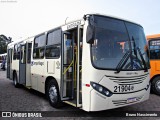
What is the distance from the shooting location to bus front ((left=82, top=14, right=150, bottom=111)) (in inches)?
159

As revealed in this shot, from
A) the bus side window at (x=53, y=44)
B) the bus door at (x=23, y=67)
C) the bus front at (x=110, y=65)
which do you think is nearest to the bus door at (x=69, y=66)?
the bus side window at (x=53, y=44)

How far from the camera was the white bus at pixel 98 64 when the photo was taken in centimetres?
407

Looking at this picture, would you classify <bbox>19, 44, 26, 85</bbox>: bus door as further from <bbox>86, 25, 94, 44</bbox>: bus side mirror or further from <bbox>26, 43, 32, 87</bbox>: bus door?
<bbox>86, 25, 94, 44</bbox>: bus side mirror

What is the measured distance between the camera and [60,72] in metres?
5.16

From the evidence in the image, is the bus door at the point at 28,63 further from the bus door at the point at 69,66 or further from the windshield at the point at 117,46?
the windshield at the point at 117,46

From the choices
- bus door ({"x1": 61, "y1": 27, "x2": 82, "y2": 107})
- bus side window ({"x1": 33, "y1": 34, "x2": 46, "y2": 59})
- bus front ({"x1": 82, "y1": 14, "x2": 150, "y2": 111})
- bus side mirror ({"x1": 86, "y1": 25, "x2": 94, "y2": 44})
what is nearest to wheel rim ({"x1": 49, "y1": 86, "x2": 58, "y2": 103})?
bus door ({"x1": 61, "y1": 27, "x2": 82, "y2": 107})

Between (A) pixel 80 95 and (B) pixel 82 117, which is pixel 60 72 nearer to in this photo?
(A) pixel 80 95

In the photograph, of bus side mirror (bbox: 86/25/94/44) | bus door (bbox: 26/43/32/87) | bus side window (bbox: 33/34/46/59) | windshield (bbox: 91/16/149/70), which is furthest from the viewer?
A: bus door (bbox: 26/43/32/87)

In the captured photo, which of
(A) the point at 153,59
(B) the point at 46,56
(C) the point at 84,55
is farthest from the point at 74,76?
(A) the point at 153,59

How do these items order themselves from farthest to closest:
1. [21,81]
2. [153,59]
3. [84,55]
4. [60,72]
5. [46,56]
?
[21,81] < [153,59] < [46,56] < [60,72] < [84,55]

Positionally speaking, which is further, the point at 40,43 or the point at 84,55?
the point at 40,43

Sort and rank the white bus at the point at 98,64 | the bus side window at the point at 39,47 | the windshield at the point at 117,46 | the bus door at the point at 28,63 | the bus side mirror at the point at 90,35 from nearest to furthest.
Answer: the bus side mirror at the point at 90,35 → the white bus at the point at 98,64 → the windshield at the point at 117,46 → the bus side window at the point at 39,47 → the bus door at the point at 28,63

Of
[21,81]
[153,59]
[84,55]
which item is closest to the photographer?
[84,55]

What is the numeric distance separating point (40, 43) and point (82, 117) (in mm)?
3370
